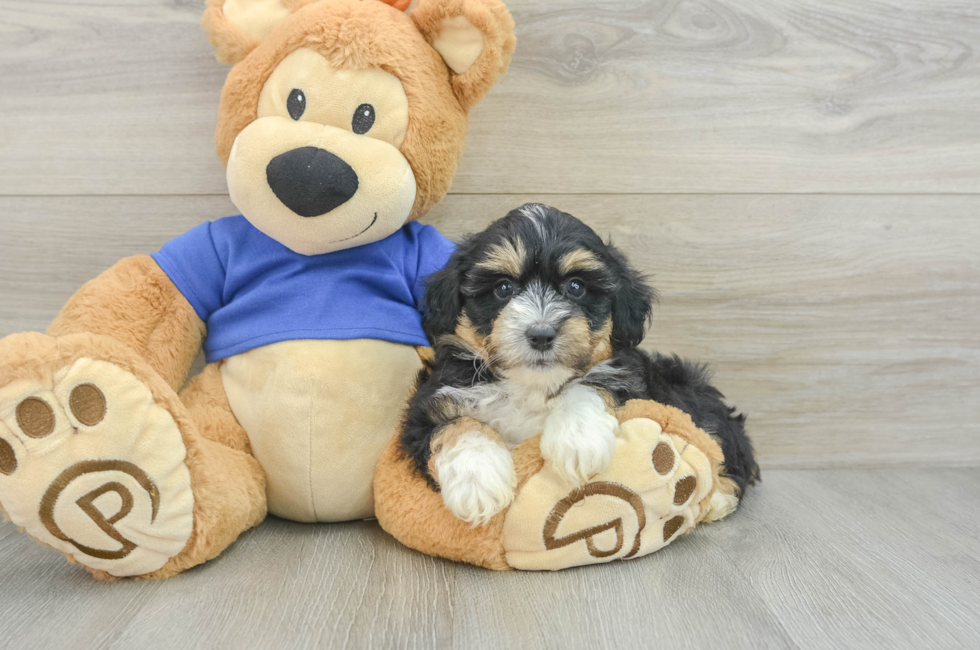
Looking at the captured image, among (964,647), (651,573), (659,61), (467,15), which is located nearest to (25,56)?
(467,15)

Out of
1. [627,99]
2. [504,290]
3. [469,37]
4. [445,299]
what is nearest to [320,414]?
[445,299]

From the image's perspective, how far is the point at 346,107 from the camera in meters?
1.62

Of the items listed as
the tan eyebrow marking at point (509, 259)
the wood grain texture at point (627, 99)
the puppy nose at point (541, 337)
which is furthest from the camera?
the wood grain texture at point (627, 99)

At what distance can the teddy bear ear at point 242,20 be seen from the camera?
67.9 inches

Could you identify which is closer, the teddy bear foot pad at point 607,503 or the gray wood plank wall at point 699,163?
the teddy bear foot pad at point 607,503

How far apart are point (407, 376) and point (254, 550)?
0.54 meters

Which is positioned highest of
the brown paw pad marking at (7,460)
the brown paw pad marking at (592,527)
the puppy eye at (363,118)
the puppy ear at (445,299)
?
the puppy eye at (363,118)

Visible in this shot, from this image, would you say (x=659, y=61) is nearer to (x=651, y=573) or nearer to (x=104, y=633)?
(x=651, y=573)

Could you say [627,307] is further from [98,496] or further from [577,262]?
[98,496]

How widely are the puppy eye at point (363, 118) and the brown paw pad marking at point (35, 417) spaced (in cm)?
87

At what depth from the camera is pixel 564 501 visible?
1461 mm

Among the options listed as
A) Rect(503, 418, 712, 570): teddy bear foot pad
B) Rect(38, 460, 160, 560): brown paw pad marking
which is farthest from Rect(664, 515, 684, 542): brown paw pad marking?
Rect(38, 460, 160, 560): brown paw pad marking

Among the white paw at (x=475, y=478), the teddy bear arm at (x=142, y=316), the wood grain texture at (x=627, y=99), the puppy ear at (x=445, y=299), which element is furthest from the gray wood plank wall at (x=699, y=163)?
the white paw at (x=475, y=478)

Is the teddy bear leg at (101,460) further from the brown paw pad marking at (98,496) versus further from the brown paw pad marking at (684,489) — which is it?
the brown paw pad marking at (684,489)
